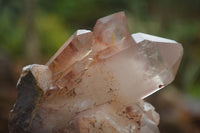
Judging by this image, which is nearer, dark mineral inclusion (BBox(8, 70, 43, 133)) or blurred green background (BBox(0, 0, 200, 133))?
dark mineral inclusion (BBox(8, 70, 43, 133))

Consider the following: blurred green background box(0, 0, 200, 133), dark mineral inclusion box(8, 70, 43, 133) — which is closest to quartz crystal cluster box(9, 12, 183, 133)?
dark mineral inclusion box(8, 70, 43, 133)

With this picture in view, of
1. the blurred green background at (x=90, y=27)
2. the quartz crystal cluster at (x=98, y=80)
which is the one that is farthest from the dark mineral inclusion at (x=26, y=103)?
the blurred green background at (x=90, y=27)

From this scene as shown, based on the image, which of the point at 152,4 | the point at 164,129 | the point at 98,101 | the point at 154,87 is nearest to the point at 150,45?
the point at 154,87

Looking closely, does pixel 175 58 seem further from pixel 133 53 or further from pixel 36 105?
pixel 36 105

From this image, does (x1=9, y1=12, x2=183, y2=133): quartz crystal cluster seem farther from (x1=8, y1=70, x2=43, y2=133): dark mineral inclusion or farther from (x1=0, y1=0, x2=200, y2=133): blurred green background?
(x1=0, y1=0, x2=200, y2=133): blurred green background

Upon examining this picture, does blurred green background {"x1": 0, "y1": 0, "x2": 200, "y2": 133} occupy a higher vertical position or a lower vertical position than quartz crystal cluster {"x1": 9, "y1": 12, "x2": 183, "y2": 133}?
lower

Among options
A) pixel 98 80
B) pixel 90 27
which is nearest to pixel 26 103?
pixel 98 80
